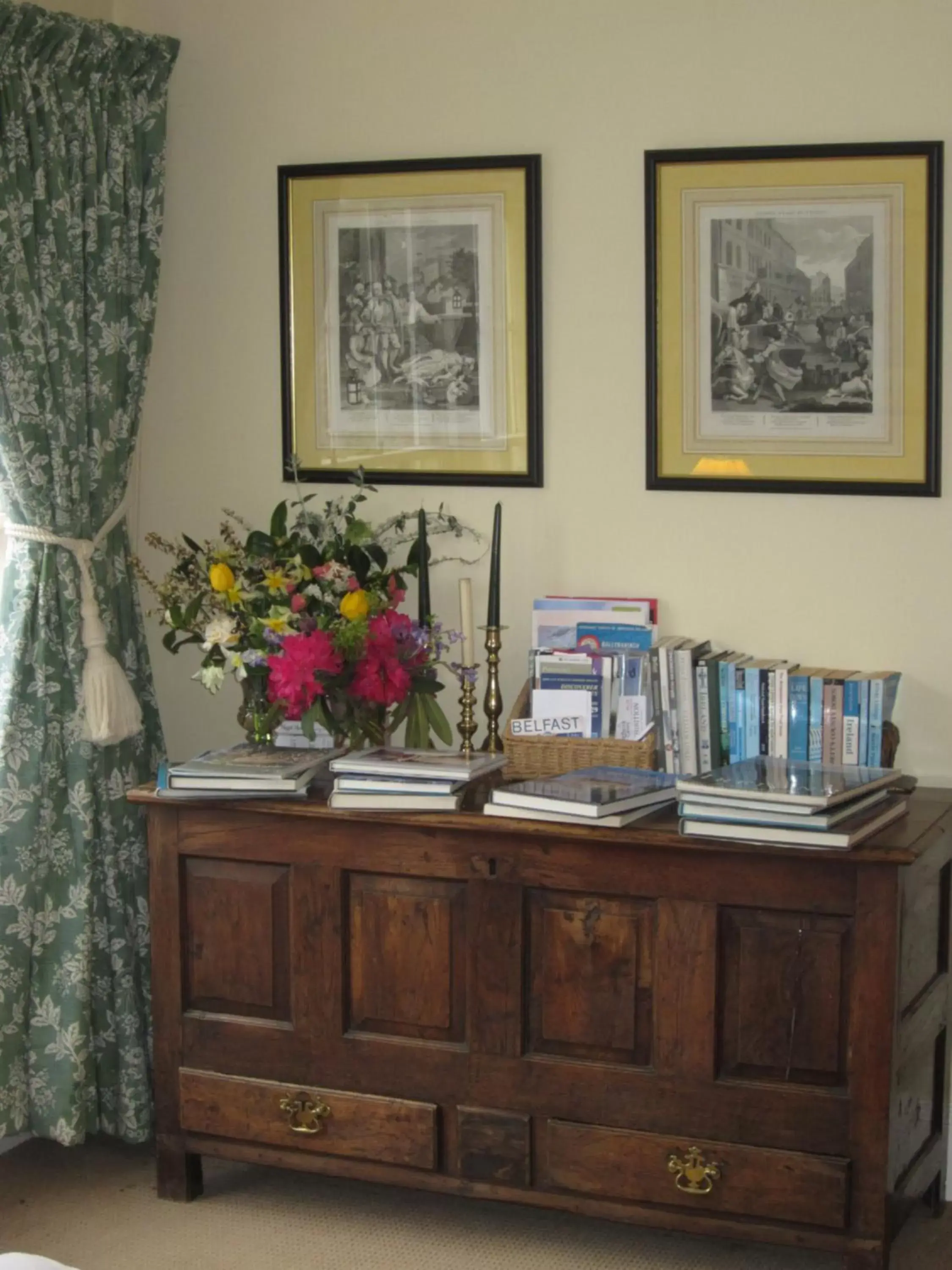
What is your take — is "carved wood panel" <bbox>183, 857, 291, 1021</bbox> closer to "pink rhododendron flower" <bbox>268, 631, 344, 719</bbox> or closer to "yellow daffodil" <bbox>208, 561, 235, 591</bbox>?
"pink rhododendron flower" <bbox>268, 631, 344, 719</bbox>

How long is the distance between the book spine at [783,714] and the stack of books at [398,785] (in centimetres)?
56

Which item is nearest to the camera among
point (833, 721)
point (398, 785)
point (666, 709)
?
point (398, 785)

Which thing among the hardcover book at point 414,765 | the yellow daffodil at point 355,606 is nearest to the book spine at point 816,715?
the hardcover book at point 414,765

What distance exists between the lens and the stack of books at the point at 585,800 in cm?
264

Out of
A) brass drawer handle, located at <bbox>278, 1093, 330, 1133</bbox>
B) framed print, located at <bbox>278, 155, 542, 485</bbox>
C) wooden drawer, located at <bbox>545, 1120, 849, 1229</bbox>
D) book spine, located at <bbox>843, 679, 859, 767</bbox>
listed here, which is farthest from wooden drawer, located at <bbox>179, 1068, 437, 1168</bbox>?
framed print, located at <bbox>278, 155, 542, 485</bbox>

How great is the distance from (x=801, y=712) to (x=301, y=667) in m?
0.90

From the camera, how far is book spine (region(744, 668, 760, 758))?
2893 millimetres

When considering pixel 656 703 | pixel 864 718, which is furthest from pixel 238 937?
pixel 864 718

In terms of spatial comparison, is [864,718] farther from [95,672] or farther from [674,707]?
[95,672]

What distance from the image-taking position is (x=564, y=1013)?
2.72 metres

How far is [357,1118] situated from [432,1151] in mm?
149

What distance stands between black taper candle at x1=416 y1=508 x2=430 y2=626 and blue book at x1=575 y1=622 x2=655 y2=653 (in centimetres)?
30

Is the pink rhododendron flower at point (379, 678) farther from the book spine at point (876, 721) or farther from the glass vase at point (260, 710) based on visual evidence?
the book spine at point (876, 721)

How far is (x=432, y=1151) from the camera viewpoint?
2816 millimetres
